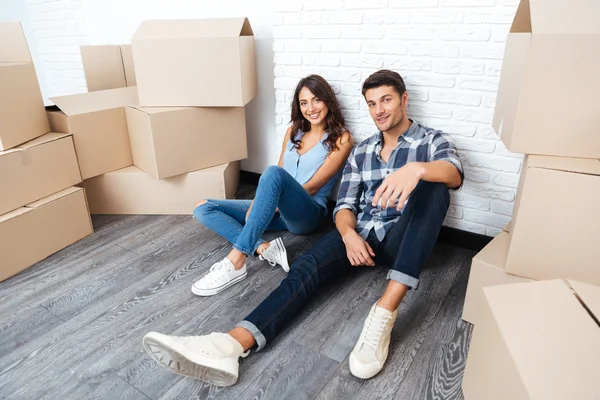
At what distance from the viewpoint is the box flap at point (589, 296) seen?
0.76 m

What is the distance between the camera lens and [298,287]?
1344 millimetres

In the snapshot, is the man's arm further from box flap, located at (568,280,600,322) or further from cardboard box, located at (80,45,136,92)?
cardboard box, located at (80,45,136,92)

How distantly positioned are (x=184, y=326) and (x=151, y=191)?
0.97 meters

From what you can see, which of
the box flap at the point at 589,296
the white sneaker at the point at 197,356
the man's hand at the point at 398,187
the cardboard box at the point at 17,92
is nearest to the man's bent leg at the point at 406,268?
the man's hand at the point at 398,187

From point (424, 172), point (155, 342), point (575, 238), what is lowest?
point (155, 342)

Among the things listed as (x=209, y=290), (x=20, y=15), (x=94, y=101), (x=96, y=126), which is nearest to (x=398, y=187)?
(x=209, y=290)

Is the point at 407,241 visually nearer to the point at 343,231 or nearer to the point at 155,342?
the point at 343,231

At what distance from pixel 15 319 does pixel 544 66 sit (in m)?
1.77

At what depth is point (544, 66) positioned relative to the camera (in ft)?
3.18

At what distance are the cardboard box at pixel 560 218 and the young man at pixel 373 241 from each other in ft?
0.84

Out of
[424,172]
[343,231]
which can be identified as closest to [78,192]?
[343,231]

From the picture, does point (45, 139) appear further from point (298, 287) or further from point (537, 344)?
point (537, 344)

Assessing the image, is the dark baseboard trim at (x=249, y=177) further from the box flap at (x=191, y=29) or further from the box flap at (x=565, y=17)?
the box flap at (x=565, y=17)

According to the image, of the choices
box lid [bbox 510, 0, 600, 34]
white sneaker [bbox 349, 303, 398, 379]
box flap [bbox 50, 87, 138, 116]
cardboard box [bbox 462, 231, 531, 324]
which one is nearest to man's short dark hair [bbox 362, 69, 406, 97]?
box lid [bbox 510, 0, 600, 34]
